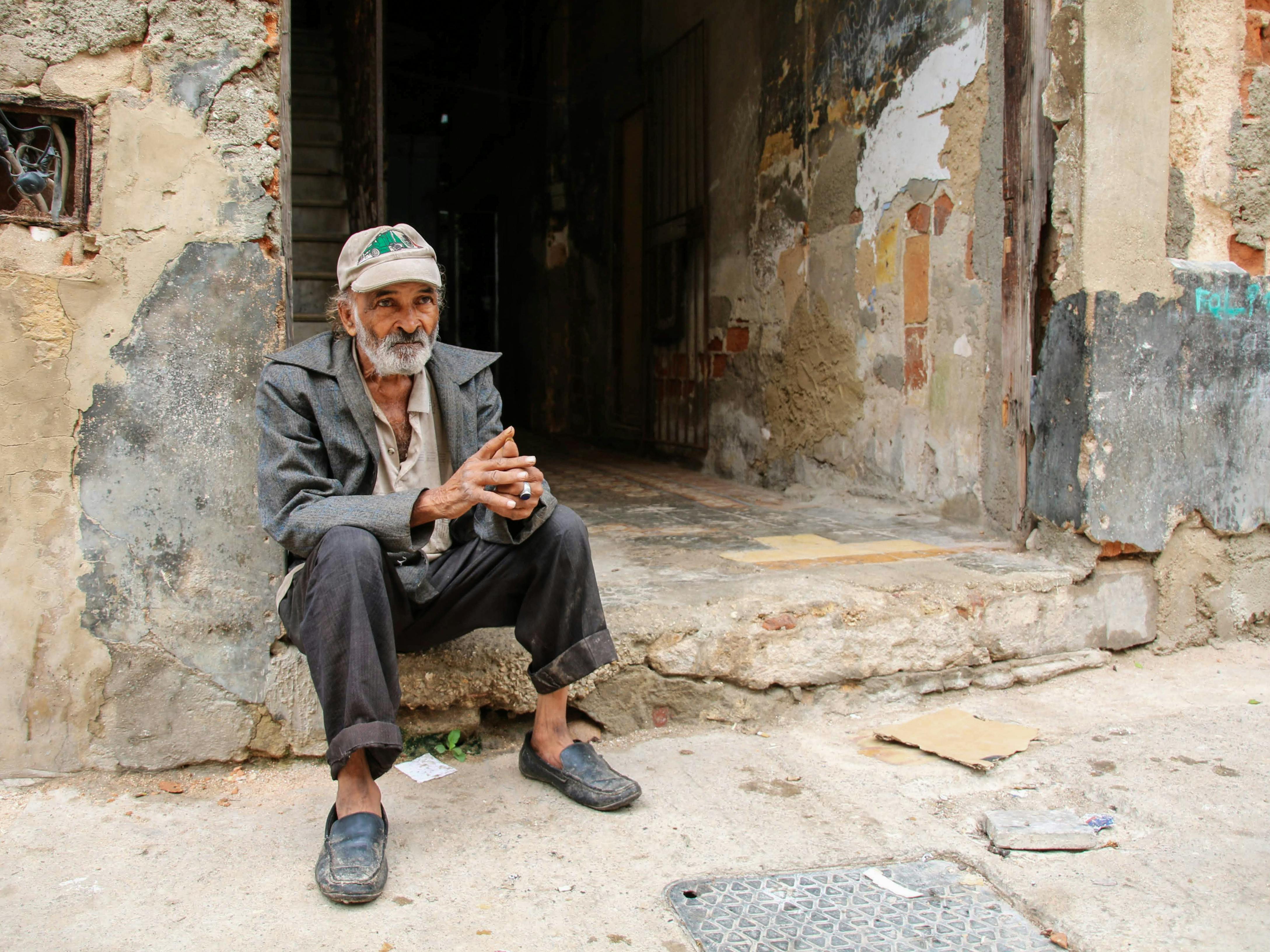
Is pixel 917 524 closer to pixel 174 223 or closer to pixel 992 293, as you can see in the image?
pixel 992 293

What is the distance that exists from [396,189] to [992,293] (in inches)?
442

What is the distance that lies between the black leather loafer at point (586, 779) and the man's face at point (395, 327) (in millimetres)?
928

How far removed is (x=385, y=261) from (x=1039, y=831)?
180cm

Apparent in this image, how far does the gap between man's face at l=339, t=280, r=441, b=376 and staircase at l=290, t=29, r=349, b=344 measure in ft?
13.1

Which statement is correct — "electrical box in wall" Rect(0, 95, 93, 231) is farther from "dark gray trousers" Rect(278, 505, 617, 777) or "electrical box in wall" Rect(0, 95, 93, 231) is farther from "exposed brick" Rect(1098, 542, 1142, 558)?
"exposed brick" Rect(1098, 542, 1142, 558)

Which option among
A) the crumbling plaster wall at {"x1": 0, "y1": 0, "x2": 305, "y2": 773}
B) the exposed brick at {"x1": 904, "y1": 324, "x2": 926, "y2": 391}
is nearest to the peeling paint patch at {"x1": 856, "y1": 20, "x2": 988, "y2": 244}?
the exposed brick at {"x1": 904, "y1": 324, "x2": 926, "y2": 391}

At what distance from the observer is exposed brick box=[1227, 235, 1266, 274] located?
3.22m

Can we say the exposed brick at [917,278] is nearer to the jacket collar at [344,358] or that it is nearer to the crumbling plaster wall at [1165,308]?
the crumbling plaster wall at [1165,308]

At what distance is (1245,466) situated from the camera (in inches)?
128

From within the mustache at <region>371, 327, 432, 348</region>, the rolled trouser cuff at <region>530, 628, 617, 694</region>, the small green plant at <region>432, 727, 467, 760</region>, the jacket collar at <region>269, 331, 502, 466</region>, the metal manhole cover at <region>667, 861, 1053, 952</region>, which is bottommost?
the metal manhole cover at <region>667, 861, 1053, 952</region>

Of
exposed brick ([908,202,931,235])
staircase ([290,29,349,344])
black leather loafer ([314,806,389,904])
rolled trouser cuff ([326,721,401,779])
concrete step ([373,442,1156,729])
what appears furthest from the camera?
staircase ([290,29,349,344])

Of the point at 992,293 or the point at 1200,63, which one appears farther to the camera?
the point at 992,293

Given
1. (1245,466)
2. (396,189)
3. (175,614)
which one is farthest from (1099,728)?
(396,189)

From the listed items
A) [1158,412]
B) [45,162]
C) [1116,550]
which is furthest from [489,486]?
[1158,412]
